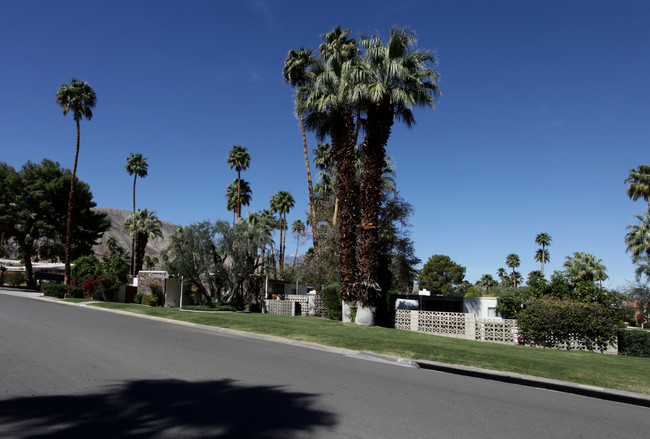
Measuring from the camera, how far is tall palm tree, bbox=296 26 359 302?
22.5 meters

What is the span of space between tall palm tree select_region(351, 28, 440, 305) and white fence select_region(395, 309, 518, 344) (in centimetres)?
320

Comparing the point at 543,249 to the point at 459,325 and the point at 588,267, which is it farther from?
the point at 459,325

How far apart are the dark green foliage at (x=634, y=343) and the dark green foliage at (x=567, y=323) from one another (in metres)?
0.56

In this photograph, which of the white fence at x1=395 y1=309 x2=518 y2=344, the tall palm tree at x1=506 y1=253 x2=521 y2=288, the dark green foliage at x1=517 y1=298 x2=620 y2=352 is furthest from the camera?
the tall palm tree at x1=506 y1=253 x2=521 y2=288

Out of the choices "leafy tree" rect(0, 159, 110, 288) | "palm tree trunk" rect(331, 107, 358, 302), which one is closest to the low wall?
"palm tree trunk" rect(331, 107, 358, 302)

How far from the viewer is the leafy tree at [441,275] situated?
286 ft

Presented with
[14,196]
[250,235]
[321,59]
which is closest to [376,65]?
[321,59]

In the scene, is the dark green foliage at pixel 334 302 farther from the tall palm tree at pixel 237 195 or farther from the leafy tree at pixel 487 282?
the leafy tree at pixel 487 282

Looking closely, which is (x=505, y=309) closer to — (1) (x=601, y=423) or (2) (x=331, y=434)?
(1) (x=601, y=423)

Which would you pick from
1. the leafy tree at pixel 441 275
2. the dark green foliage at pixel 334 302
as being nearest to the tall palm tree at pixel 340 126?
the dark green foliage at pixel 334 302

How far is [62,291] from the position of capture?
117 ft

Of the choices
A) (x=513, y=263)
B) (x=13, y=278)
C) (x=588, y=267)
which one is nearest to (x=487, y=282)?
(x=513, y=263)

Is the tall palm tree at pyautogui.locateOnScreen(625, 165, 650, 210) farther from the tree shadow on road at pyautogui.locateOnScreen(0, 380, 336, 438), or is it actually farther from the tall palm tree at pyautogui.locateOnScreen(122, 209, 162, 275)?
the tall palm tree at pyautogui.locateOnScreen(122, 209, 162, 275)

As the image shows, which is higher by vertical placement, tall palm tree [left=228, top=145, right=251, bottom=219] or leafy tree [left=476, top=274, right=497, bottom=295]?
tall palm tree [left=228, top=145, right=251, bottom=219]
